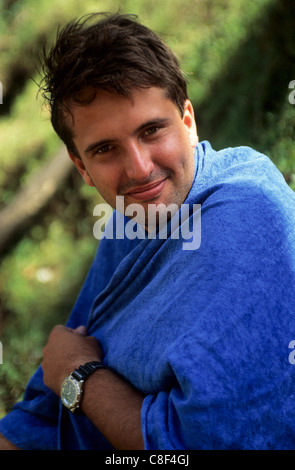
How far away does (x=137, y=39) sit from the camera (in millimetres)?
1801

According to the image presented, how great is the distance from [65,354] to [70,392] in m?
0.21

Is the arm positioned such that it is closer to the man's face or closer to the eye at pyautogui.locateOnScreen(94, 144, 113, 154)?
the man's face

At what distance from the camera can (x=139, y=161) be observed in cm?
170

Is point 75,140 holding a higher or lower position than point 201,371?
higher

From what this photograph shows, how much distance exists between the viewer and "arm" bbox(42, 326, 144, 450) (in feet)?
4.76

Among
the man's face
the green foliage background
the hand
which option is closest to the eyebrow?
the man's face

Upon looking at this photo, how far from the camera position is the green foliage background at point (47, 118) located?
3.72 meters


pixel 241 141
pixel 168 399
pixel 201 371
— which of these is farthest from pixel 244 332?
pixel 241 141

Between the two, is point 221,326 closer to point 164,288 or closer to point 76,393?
point 164,288

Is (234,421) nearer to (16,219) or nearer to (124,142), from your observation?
(124,142)

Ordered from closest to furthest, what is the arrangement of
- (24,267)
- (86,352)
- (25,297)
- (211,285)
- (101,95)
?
(211,285), (101,95), (86,352), (25,297), (24,267)

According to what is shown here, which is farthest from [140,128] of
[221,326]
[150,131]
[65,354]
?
[65,354]

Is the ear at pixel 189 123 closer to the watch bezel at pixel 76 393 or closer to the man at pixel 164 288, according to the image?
the man at pixel 164 288

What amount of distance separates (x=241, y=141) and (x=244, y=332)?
2.67 metres
